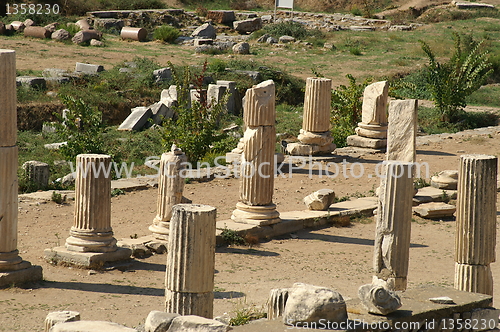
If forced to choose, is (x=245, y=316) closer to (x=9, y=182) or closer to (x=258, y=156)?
(x=9, y=182)

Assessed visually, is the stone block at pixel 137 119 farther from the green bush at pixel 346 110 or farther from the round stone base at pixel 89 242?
the round stone base at pixel 89 242

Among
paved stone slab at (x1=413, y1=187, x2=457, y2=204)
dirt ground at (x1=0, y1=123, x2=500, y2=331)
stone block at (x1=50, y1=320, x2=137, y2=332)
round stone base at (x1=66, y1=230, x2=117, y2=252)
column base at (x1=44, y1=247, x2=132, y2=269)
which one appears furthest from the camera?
paved stone slab at (x1=413, y1=187, x2=457, y2=204)

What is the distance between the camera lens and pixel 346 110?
67.7 ft

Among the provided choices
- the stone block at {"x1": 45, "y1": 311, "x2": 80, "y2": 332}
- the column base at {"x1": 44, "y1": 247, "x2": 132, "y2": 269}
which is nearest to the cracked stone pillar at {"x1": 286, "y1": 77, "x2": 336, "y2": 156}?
the column base at {"x1": 44, "y1": 247, "x2": 132, "y2": 269}

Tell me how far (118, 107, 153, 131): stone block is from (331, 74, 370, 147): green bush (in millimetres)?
5249

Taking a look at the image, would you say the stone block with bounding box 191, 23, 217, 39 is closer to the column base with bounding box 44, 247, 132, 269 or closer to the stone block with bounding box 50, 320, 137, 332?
the column base with bounding box 44, 247, 132, 269

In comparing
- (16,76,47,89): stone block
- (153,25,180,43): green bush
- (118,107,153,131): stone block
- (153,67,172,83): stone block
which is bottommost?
(118,107,153,131): stone block

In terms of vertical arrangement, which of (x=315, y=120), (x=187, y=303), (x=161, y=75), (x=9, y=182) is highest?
(x=161, y=75)

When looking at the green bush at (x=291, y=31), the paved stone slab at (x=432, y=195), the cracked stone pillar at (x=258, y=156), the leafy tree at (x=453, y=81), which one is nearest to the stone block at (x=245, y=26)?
the green bush at (x=291, y=31)

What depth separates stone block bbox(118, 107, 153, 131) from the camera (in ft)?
67.3

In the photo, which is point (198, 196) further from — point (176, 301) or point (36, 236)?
point (176, 301)

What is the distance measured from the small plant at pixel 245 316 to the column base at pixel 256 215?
12.9ft

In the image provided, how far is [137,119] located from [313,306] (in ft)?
49.8

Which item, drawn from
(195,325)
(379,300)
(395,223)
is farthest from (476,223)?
(195,325)
